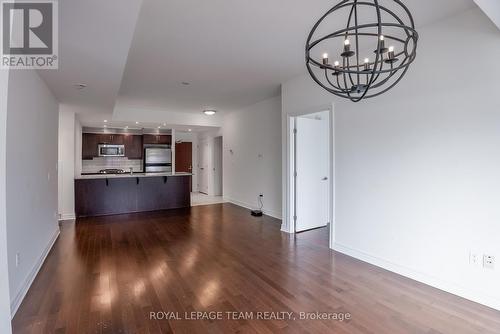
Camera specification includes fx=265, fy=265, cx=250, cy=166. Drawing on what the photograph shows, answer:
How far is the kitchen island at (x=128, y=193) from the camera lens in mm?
5922

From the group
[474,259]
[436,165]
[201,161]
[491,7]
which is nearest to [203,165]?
[201,161]

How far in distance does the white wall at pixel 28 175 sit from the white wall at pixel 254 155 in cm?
394

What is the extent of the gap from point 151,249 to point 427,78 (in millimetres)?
3985

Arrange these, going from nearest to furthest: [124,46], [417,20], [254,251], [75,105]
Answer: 1. [124,46]
2. [417,20]
3. [254,251]
4. [75,105]

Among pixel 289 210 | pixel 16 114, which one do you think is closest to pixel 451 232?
pixel 289 210

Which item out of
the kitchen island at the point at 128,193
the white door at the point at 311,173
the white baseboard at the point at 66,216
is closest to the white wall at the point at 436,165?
the white door at the point at 311,173

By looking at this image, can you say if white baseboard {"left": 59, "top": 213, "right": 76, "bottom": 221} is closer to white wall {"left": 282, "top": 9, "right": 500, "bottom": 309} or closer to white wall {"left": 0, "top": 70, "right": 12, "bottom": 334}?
white wall {"left": 0, "top": 70, "right": 12, "bottom": 334}

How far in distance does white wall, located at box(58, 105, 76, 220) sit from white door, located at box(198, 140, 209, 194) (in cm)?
428

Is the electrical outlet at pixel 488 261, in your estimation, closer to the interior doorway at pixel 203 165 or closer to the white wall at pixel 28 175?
the white wall at pixel 28 175

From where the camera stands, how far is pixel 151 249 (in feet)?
12.4

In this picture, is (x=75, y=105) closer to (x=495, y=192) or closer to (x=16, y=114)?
(x=16, y=114)

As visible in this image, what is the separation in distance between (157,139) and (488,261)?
26.2ft

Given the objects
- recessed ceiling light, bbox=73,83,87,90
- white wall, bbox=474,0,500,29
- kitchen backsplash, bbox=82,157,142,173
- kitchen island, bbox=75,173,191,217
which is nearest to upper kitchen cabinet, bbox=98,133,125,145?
kitchen backsplash, bbox=82,157,142,173

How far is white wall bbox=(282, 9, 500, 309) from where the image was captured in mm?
2346
